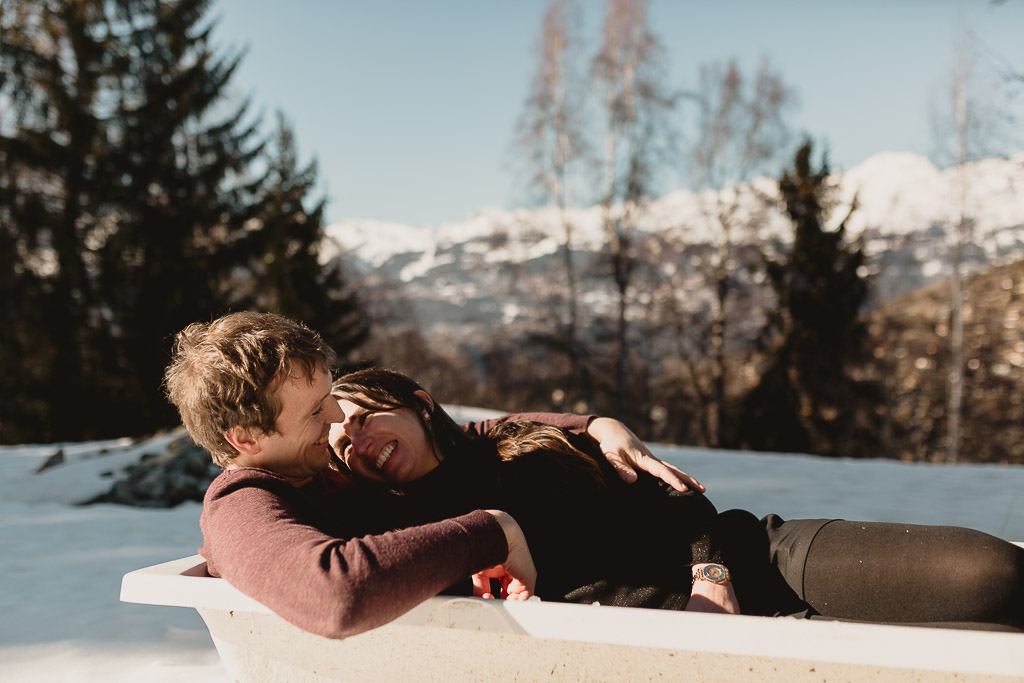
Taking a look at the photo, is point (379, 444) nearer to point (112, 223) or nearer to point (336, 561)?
point (336, 561)

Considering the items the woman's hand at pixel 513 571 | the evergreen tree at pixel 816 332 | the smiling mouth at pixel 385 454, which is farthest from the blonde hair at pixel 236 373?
the evergreen tree at pixel 816 332

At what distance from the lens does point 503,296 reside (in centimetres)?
1374

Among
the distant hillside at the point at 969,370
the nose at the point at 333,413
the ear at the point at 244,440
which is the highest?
the nose at the point at 333,413

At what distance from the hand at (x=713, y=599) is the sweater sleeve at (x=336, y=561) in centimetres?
39

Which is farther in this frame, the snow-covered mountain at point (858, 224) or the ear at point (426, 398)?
the snow-covered mountain at point (858, 224)

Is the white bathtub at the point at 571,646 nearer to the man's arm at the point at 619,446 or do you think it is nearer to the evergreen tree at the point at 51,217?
the man's arm at the point at 619,446

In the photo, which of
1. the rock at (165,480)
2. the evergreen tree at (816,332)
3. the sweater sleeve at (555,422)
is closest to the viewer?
the sweater sleeve at (555,422)

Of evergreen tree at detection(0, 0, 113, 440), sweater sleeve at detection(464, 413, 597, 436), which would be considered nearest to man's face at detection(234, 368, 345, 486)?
sweater sleeve at detection(464, 413, 597, 436)

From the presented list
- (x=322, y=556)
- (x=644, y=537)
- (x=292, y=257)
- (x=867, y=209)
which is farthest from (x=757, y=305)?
(x=322, y=556)

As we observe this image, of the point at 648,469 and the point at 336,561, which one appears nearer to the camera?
the point at 336,561

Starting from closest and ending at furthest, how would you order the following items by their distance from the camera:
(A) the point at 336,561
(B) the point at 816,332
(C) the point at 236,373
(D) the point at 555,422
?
1. (A) the point at 336,561
2. (C) the point at 236,373
3. (D) the point at 555,422
4. (B) the point at 816,332

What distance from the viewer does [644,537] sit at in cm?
140

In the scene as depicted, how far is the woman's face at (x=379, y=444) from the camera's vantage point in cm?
139

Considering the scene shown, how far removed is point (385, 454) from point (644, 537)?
543 mm
